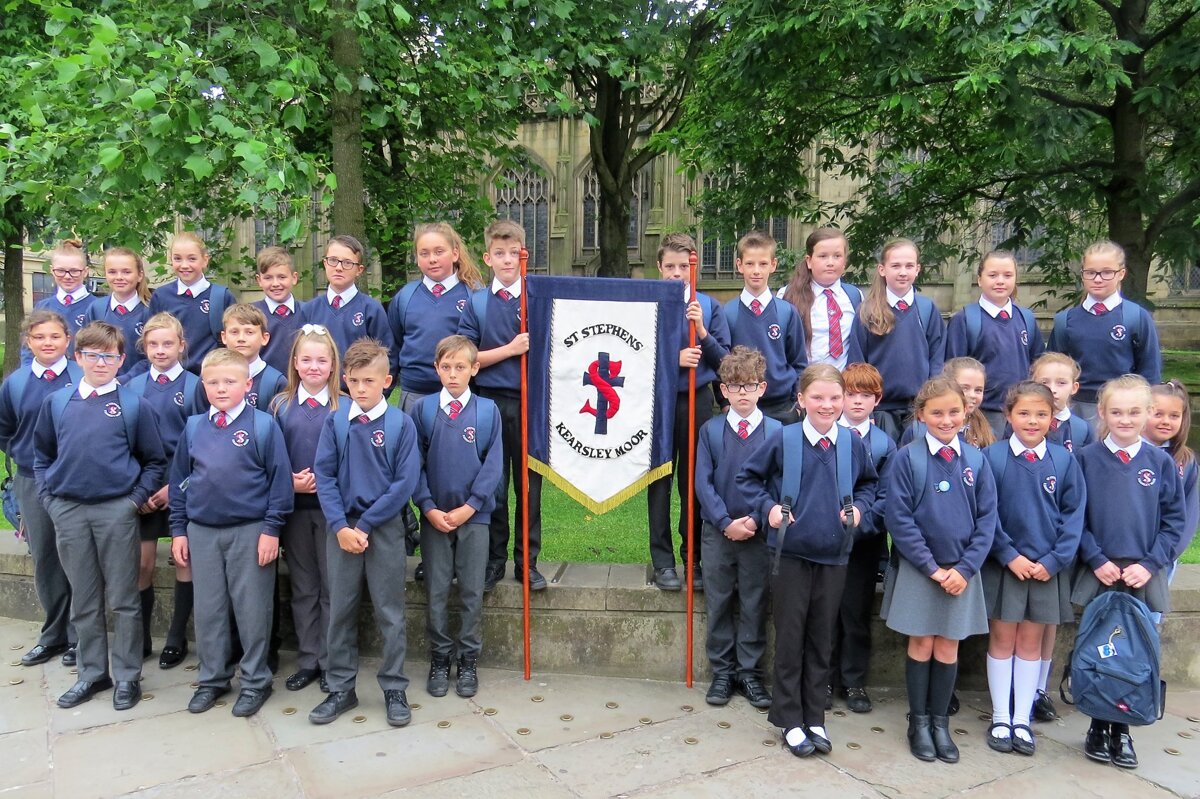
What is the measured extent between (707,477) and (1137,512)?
194cm

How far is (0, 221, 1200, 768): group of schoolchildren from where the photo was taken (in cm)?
399

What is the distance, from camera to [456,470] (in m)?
4.37

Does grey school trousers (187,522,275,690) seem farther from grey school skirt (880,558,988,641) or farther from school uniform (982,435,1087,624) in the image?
school uniform (982,435,1087,624)

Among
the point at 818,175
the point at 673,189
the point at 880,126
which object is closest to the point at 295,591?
the point at 880,126

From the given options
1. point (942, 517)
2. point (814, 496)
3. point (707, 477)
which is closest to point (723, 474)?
point (707, 477)

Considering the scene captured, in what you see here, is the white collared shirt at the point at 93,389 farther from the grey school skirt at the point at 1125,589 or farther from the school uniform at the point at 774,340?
the grey school skirt at the point at 1125,589

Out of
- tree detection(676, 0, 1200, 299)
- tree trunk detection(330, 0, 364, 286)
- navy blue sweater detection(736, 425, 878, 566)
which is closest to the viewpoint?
navy blue sweater detection(736, 425, 878, 566)

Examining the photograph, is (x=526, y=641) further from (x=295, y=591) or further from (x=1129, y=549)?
(x=1129, y=549)

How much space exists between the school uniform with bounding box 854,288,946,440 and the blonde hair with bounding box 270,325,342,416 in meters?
2.77

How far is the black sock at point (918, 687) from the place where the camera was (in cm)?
401

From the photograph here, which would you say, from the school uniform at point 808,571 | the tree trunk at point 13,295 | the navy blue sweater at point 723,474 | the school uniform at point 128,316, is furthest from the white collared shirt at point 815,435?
the tree trunk at point 13,295

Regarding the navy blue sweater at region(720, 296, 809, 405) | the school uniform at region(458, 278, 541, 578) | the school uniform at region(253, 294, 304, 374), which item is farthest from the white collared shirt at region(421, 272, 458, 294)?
the navy blue sweater at region(720, 296, 809, 405)

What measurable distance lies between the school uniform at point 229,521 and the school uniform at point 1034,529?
11.1 ft

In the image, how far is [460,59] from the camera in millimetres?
8148
